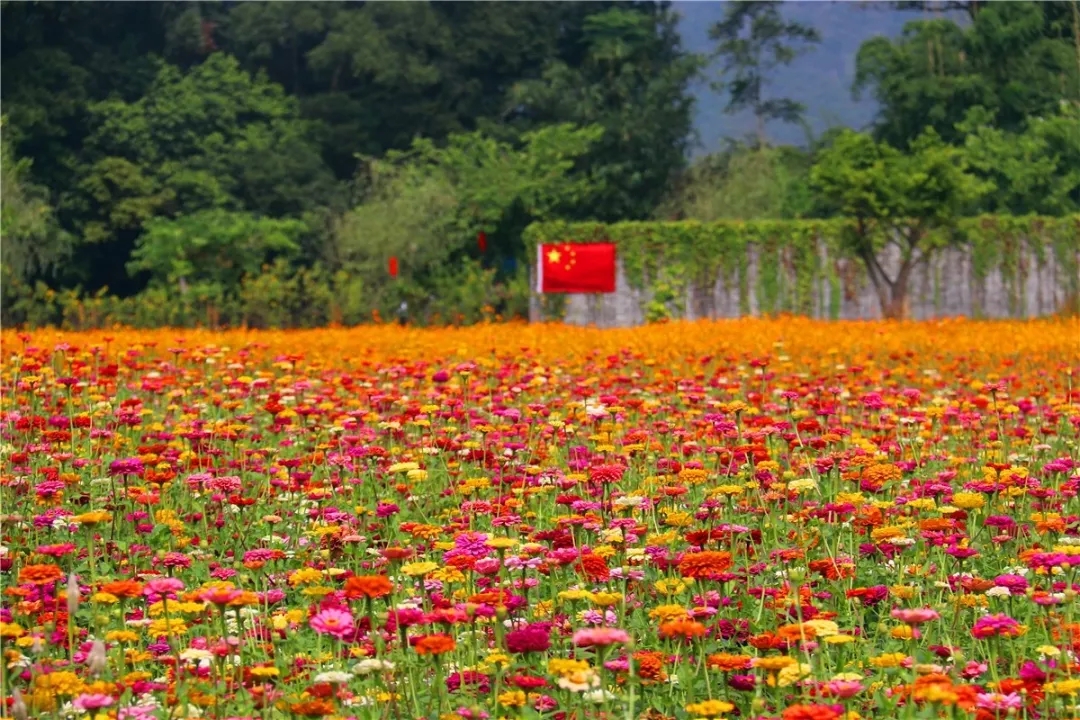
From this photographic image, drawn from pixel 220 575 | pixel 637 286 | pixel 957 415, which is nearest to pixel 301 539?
pixel 220 575

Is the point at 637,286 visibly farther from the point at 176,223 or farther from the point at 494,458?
the point at 494,458

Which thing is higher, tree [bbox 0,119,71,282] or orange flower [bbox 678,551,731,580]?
tree [bbox 0,119,71,282]

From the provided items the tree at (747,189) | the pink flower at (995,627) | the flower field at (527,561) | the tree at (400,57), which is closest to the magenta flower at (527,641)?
the flower field at (527,561)

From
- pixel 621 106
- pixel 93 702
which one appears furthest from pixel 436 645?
pixel 621 106

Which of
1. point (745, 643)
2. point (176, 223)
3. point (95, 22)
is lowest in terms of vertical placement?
point (745, 643)

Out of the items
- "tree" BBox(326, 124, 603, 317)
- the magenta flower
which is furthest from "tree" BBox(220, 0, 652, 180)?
the magenta flower

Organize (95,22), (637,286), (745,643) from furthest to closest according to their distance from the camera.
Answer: (95,22), (637,286), (745,643)

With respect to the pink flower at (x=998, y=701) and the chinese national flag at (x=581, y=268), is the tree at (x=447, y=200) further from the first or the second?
the pink flower at (x=998, y=701)

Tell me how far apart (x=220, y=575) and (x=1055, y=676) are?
7.36ft

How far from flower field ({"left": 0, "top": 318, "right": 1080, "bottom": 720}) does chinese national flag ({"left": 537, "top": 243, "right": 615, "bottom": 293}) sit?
15.8 meters

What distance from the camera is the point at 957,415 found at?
21.0ft

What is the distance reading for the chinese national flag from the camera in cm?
2381

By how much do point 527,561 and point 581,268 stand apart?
20427 mm

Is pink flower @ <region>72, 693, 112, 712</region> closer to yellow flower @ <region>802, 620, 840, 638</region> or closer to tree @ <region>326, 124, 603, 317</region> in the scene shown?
yellow flower @ <region>802, 620, 840, 638</region>
